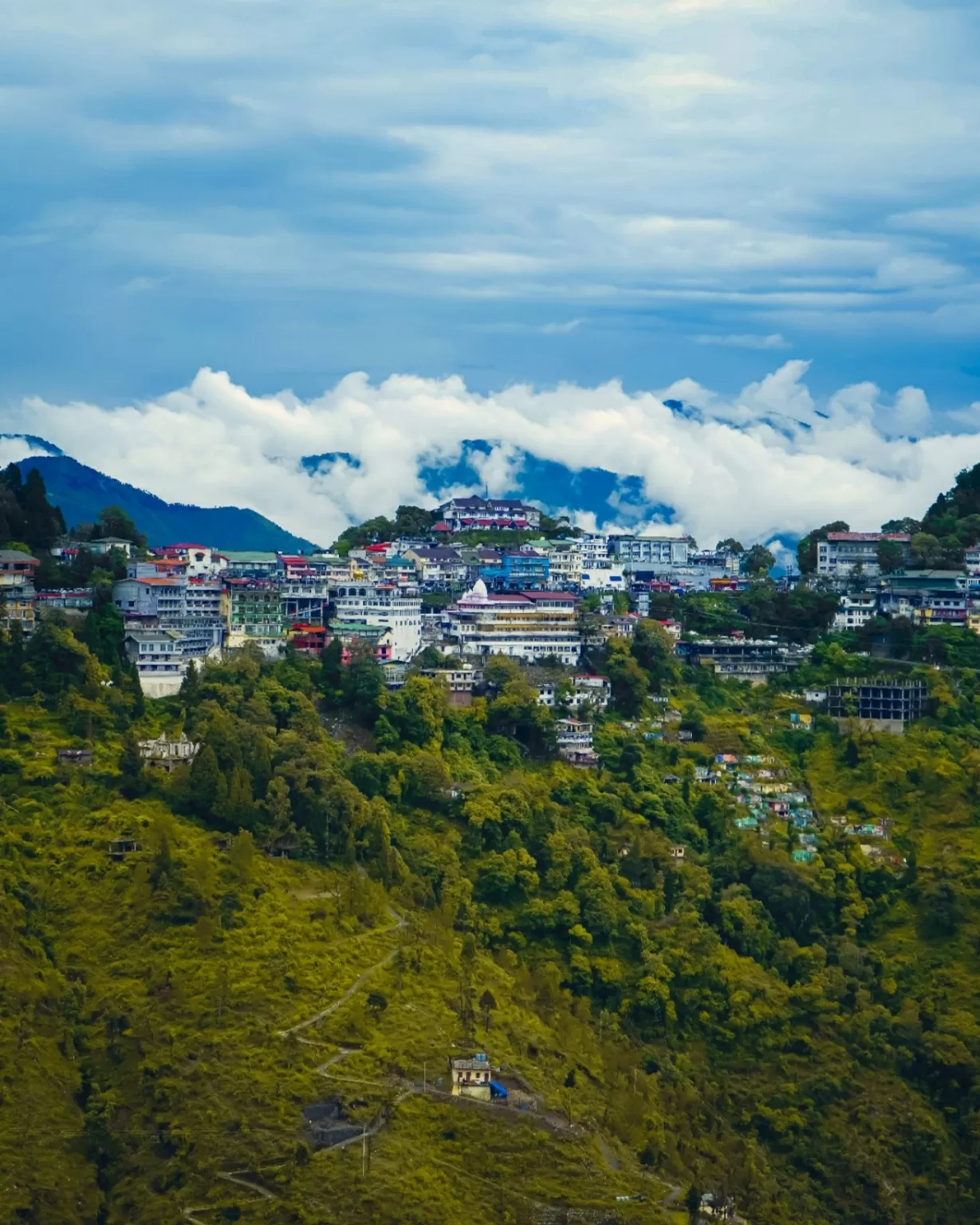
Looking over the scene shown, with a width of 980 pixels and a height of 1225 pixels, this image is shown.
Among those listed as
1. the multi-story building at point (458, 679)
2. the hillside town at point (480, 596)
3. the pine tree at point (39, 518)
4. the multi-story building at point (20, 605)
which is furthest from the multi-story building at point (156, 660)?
the pine tree at point (39, 518)

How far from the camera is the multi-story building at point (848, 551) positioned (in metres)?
66.7

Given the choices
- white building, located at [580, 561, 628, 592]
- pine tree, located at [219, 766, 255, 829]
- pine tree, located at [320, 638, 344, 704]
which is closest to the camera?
pine tree, located at [219, 766, 255, 829]

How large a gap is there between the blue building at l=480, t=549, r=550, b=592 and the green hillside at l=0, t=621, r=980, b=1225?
22.8 ft

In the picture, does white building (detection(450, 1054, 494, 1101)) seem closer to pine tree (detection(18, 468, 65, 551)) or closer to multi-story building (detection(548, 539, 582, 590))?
pine tree (detection(18, 468, 65, 551))

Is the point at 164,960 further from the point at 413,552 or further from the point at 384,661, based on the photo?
the point at 413,552

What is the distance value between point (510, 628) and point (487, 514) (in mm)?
13822

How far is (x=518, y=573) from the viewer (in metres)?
64.3

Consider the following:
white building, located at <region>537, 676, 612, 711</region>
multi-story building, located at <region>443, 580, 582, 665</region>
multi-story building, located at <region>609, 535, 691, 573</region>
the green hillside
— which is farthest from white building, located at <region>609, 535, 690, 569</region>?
white building, located at <region>537, 676, 612, 711</region>

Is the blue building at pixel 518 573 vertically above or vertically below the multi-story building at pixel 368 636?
above

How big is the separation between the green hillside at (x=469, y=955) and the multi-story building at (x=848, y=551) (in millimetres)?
9599

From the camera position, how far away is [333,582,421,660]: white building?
5647 cm

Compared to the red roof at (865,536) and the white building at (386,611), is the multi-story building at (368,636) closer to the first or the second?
the white building at (386,611)

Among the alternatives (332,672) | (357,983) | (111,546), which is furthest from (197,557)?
(357,983)

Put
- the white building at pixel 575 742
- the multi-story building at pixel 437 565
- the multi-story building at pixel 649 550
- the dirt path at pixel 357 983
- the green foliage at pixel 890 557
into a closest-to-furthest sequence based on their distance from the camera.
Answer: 1. the dirt path at pixel 357 983
2. the white building at pixel 575 742
3. the multi-story building at pixel 437 565
4. the green foliage at pixel 890 557
5. the multi-story building at pixel 649 550
